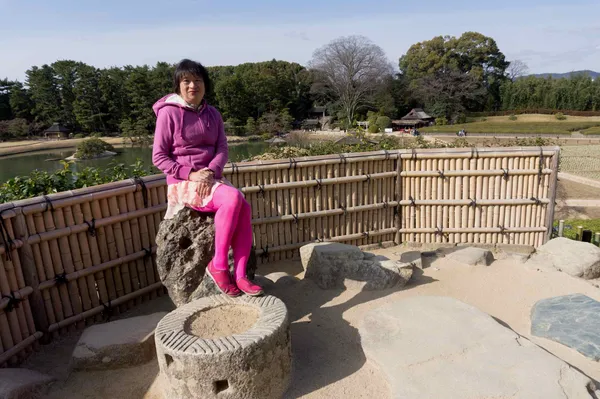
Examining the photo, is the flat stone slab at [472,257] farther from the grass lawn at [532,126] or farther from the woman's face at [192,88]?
the grass lawn at [532,126]

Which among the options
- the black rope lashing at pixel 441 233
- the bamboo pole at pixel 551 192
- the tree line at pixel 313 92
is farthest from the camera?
the tree line at pixel 313 92

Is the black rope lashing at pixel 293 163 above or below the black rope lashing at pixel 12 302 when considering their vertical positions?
above

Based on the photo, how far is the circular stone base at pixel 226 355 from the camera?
9.91 ft

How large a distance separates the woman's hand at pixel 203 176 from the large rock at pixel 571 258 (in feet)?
16.3

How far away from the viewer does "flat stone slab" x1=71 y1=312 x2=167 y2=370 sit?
12.7 feet

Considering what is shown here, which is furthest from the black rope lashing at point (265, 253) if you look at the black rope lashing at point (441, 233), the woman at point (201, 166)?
the black rope lashing at point (441, 233)

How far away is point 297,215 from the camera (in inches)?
262

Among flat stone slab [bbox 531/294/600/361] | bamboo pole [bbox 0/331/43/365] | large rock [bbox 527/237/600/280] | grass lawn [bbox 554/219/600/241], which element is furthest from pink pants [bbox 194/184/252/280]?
grass lawn [bbox 554/219/600/241]

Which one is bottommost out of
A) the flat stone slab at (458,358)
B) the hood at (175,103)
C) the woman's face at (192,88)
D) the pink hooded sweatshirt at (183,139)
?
Result: the flat stone slab at (458,358)

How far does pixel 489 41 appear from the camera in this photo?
5044 centimetres

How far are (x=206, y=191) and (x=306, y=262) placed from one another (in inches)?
84.1

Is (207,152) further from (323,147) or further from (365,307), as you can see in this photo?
(323,147)

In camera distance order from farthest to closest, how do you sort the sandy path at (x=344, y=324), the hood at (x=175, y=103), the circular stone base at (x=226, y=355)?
the hood at (x=175, y=103) < the sandy path at (x=344, y=324) < the circular stone base at (x=226, y=355)

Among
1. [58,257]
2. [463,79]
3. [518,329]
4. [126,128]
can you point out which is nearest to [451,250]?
[518,329]
